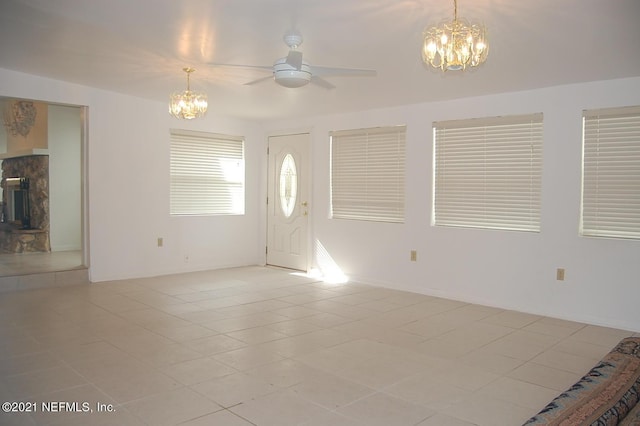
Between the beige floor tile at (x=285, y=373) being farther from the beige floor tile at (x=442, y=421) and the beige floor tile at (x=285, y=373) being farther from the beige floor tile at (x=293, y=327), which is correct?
the beige floor tile at (x=442, y=421)

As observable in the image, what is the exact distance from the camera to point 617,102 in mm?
4355

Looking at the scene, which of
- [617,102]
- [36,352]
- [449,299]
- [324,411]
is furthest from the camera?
[449,299]

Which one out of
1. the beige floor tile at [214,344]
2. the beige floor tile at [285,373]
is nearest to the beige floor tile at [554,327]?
the beige floor tile at [285,373]

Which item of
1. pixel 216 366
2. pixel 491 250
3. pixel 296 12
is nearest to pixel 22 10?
pixel 296 12

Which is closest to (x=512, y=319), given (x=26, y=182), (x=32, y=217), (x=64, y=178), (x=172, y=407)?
(x=172, y=407)

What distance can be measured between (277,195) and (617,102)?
4.80 m

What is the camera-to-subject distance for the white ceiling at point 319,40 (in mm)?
2932

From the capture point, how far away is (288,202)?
742 centimetres

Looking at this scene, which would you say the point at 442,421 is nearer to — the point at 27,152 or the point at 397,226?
the point at 397,226

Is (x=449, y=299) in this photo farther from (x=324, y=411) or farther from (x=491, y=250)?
(x=324, y=411)

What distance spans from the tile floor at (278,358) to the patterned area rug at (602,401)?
17.4 inches

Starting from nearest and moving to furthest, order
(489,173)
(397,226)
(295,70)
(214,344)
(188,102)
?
1. (295,70)
2. (214,344)
3. (188,102)
4. (489,173)
5. (397,226)

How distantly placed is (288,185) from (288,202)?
269 millimetres

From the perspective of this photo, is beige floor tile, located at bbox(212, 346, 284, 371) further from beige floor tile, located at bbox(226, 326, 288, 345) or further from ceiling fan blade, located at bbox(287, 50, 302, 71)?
ceiling fan blade, located at bbox(287, 50, 302, 71)
